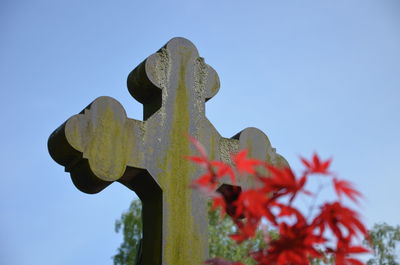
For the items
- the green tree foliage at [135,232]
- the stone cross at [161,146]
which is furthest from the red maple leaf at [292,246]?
the green tree foliage at [135,232]

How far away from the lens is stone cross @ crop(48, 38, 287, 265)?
10.6ft

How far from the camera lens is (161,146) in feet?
11.5

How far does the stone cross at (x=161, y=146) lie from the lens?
3225 mm

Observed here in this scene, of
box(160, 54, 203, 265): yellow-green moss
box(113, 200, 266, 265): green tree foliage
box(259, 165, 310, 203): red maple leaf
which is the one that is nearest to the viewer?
box(259, 165, 310, 203): red maple leaf

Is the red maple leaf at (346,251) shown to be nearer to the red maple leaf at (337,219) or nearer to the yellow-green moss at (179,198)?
the red maple leaf at (337,219)

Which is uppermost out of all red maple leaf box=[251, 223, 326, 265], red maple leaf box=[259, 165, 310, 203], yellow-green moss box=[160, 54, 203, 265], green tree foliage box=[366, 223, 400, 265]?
green tree foliage box=[366, 223, 400, 265]

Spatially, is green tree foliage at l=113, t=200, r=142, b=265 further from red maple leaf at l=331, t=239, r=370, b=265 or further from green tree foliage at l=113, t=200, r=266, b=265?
red maple leaf at l=331, t=239, r=370, b=265

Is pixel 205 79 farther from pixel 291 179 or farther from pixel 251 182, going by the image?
pixel 291 179

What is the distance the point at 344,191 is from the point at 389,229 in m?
22.9

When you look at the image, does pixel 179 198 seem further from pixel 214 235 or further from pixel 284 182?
pixel 214 235

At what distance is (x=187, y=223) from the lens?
3.44m

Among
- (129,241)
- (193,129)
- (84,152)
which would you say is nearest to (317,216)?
(84,152)

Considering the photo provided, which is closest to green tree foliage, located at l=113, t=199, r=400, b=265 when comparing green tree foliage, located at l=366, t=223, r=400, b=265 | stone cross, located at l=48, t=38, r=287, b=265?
green tree foliage, located at l=366, t=223, r=400, b=265

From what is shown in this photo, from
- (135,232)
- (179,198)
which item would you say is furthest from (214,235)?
(179,198)
